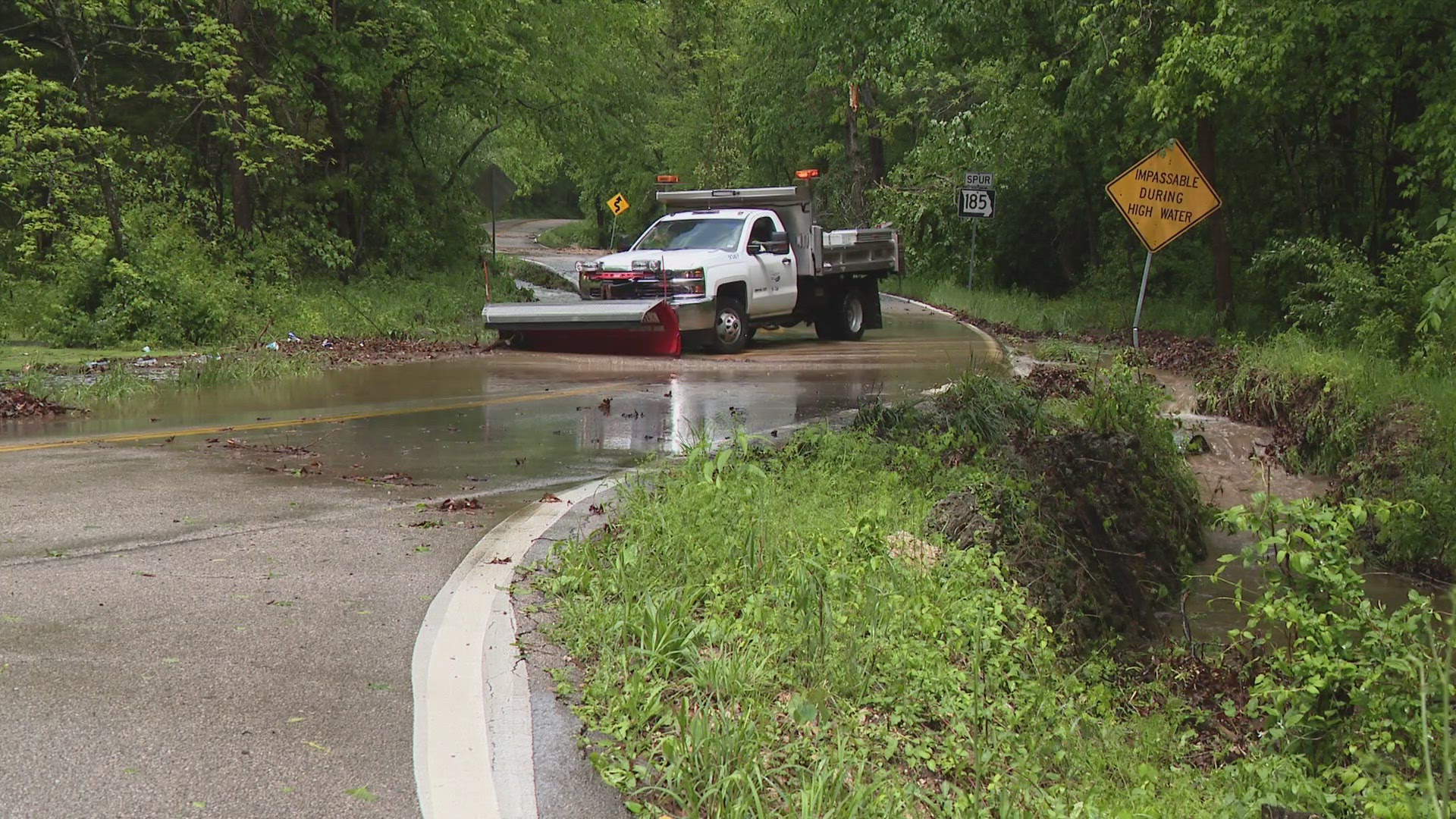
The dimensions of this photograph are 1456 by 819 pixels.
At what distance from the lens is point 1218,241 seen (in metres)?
21.8

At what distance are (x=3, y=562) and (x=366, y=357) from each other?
11959 millimetres

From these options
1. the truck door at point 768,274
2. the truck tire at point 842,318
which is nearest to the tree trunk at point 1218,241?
the truck tire at point 842,318

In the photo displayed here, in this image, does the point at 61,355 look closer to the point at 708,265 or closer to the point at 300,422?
the point at 300,422

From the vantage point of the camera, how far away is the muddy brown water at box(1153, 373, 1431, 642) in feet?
29.4

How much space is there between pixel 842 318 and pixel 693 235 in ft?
12.6

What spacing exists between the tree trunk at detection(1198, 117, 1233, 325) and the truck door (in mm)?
6503

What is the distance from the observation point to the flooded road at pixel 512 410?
10.3 meters

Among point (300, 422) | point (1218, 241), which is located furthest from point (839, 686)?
point (1218, 241)

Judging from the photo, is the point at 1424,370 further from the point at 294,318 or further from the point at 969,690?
the point at 294,318

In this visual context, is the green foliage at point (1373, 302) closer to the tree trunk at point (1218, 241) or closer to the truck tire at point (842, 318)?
the tree trunk at point (1218, 241)

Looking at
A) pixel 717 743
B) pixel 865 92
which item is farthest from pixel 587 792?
pixel 865 92

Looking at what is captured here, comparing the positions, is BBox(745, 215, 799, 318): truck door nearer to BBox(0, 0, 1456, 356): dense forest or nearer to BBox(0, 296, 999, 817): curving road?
BBox(0, 0, 1456, 356): dense forest

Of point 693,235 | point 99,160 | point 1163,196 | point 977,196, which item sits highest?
point 977,196

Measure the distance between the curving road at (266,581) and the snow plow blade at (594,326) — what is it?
4401 mm
